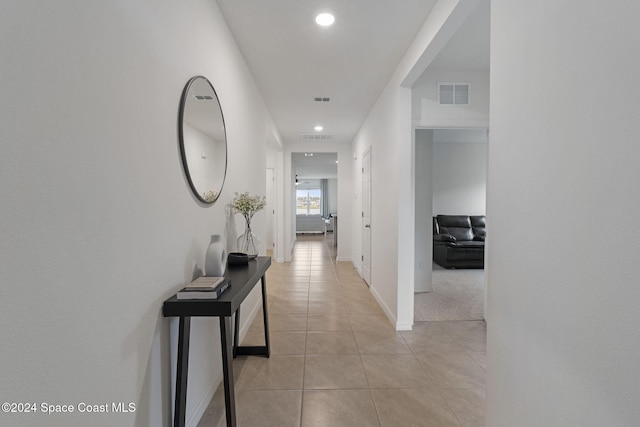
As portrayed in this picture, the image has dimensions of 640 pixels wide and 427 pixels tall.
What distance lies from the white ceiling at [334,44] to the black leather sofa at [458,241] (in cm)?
334

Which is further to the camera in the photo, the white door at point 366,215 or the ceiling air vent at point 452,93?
the white door at point 366,215

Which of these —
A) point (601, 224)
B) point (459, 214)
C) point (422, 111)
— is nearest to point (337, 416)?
point (601, 224)

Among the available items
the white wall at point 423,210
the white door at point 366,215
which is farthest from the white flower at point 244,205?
the white wall at point 423,210

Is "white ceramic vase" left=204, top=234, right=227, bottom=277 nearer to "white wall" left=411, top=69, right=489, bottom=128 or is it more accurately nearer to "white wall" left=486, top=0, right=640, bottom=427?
"white wall" left=486, top=0, right=640, bottom=427

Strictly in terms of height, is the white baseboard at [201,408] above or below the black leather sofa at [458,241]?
below

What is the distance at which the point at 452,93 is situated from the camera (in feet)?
10.7

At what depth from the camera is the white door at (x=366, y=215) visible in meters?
4.62

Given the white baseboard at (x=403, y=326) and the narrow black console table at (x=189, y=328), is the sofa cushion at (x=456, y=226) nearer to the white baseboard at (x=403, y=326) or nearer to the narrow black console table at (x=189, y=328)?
the white baseboard at (x=403, y=326)

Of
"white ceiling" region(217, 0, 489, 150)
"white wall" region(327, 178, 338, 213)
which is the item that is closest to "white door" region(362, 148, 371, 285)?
"white ceiling" region(217, 0, 489, 150)

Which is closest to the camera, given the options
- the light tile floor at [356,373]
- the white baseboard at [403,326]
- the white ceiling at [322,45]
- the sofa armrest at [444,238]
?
the light tile floor at [356,373]

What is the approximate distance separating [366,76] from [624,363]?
3133 millimetres

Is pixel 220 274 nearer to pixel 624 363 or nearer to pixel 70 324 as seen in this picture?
pixel 70 324

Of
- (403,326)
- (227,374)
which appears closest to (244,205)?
(227,374)

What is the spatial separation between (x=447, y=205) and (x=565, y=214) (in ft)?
20.8
